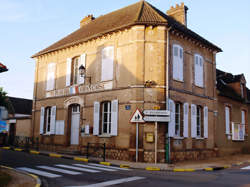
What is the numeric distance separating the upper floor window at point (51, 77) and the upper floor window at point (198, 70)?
9.47 metres

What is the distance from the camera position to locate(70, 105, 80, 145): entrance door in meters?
16.1

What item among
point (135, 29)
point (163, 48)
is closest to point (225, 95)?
point (163, 48)

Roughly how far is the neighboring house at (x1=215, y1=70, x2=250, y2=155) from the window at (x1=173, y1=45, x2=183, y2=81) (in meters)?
4.53

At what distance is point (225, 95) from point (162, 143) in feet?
26.2

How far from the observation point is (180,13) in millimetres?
19125

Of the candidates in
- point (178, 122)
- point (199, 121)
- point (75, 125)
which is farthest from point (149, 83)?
point (75, 125)

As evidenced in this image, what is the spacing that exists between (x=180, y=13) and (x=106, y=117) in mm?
9925

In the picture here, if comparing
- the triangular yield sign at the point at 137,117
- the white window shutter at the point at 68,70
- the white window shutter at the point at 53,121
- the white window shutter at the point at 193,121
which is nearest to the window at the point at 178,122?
the white window shutter at the point at 193,121

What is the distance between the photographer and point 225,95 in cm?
1828

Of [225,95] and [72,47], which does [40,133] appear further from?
[225,95]

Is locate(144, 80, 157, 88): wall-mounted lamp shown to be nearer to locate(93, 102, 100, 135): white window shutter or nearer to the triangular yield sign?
the triangular yield sign

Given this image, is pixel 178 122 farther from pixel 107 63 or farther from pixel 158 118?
pixel 107 63

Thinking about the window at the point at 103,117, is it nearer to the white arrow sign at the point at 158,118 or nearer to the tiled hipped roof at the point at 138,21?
the white arrow sign at the point at 158,118

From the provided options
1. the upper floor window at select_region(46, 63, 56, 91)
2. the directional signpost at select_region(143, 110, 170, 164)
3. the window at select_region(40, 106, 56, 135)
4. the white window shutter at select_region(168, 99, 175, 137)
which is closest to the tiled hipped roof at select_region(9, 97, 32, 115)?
the window at select_region(40, 106, 56, 135)
